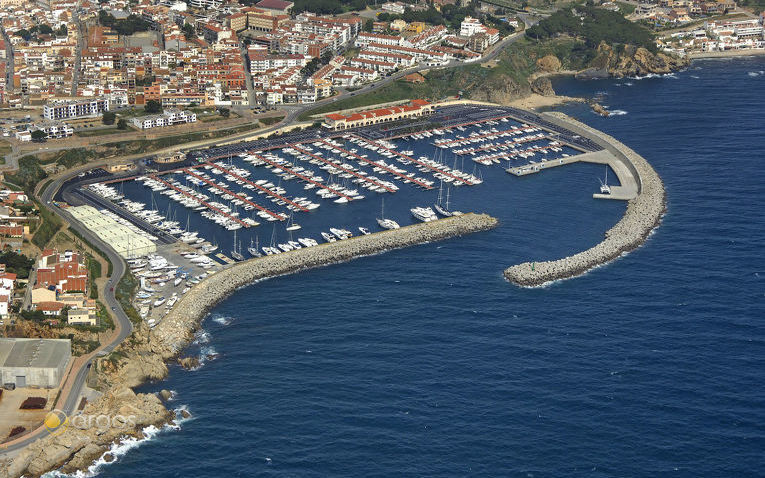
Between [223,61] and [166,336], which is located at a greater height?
[223,61]

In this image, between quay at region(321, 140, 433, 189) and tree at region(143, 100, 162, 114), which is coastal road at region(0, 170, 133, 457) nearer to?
tree at region(143, 100, 162, 114)

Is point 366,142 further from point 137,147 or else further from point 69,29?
point 69,29

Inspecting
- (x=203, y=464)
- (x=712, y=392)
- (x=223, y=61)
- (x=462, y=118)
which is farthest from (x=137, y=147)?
(x=712, y=392)

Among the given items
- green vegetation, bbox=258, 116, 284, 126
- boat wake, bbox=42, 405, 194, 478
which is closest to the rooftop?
boat wake, bbox=42, 405, 194, 478

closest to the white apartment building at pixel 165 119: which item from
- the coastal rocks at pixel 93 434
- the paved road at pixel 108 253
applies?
the paved road at pixel 108 253

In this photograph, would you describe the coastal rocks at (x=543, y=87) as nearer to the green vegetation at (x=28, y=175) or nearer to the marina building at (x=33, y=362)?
the green vegetation at (x=28, y=175)

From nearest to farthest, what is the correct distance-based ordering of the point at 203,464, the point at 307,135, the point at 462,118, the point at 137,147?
the point at 203,464
the point at 137,147
the point at 307,135
the point at 462,118
